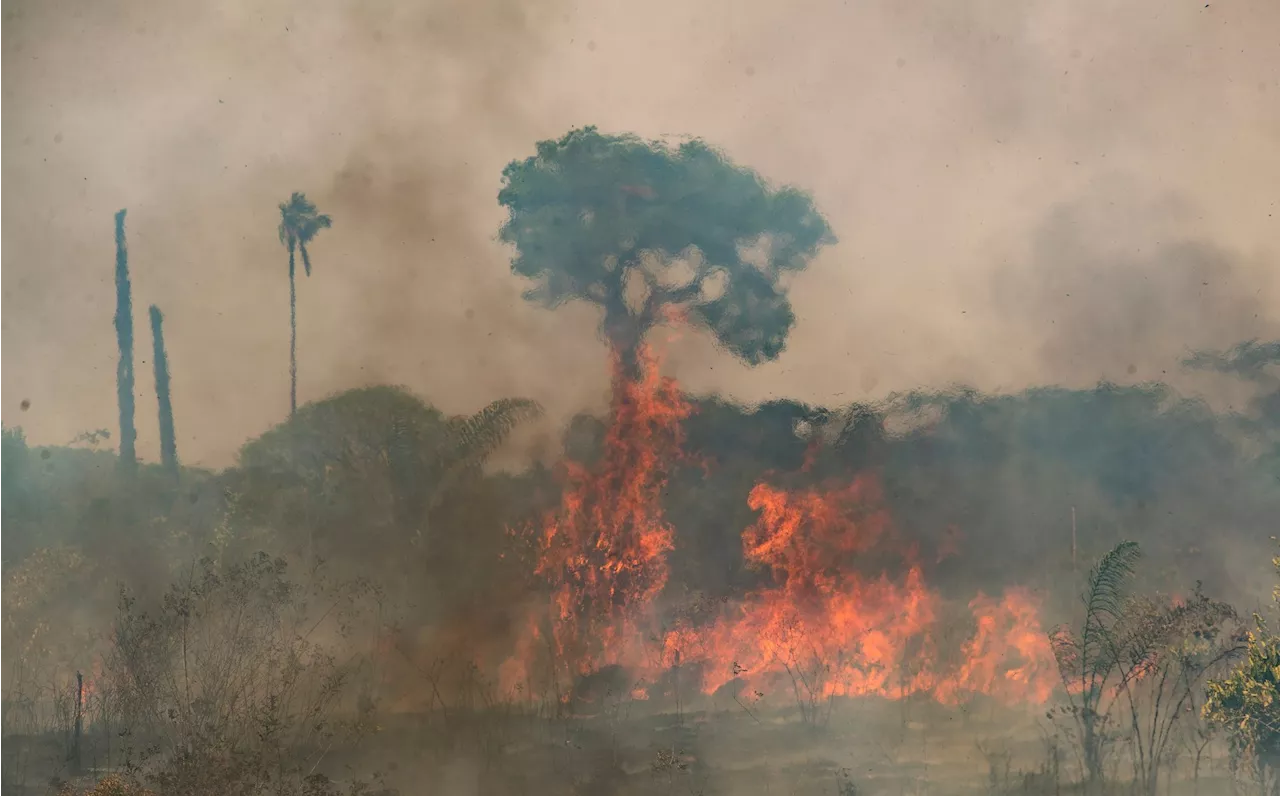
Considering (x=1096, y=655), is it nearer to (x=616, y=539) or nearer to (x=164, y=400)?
(x=616, y=539)

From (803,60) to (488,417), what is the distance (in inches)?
132

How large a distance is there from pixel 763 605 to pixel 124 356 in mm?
5083

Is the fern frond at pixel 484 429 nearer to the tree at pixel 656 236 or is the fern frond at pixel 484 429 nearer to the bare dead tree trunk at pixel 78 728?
the tree at pixel 656 236

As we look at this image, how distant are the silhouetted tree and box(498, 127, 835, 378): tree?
273 cm

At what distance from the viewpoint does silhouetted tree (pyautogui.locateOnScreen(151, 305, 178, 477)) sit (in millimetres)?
7328

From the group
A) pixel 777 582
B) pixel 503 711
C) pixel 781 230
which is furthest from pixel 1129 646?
pixel 503 711

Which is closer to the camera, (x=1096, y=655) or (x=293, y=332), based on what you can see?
(x=1096, y=655)

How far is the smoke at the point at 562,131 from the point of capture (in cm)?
668

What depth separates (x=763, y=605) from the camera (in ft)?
21.9

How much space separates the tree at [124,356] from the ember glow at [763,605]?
316 centimetres

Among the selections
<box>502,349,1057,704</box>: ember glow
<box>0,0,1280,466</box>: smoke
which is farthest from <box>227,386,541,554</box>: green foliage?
<box>502,349,1057,704</box>: ember glow

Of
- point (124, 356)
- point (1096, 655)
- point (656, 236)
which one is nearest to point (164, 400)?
point (124, 356)

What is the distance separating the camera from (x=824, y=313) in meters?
6.82

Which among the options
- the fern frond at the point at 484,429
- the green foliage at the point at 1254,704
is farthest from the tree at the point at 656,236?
the green foliage at the point at 1254,704
